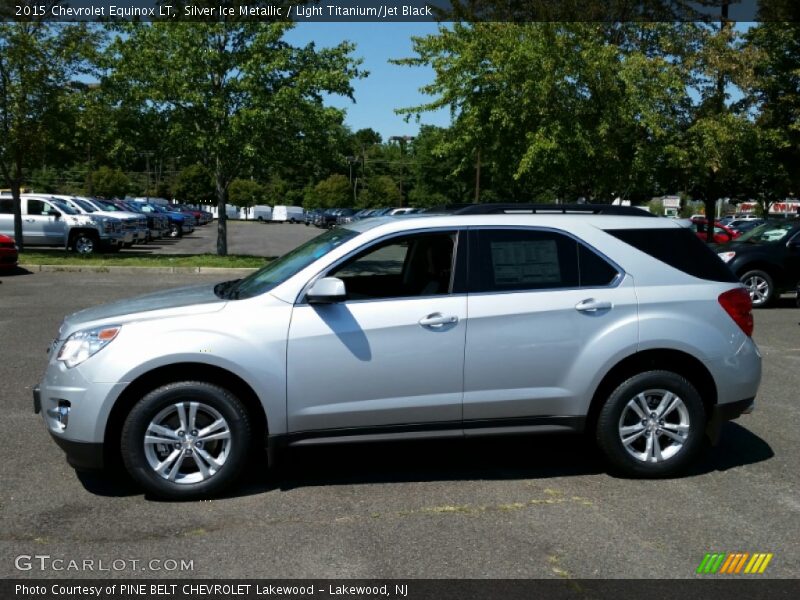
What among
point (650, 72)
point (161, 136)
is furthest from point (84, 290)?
point (650, 72)

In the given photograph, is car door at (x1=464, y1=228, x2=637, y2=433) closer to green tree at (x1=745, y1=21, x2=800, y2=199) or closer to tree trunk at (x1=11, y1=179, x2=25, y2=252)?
green tree at (x1=745, y1=21, x2=800, y2=199)

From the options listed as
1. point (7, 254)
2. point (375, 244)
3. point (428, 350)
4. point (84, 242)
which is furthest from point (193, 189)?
point (428, 350)

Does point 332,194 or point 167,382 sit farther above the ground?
point 332,194

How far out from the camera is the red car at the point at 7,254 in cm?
1855

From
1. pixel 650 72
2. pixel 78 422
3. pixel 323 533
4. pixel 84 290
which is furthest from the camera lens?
pixel 650 72

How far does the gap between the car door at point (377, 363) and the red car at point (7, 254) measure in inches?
627

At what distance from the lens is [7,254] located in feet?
61.2

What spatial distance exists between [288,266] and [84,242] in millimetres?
21623

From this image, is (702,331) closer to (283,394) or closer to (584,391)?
(584,391)

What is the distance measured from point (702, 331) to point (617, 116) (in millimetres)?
17175

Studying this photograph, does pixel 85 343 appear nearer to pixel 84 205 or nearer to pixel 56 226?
pixel 56 226

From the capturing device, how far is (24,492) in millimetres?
5023

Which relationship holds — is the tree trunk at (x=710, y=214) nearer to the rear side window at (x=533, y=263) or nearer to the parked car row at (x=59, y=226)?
the parked car row at (x=59, y=226)

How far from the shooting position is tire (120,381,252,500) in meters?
4.78
